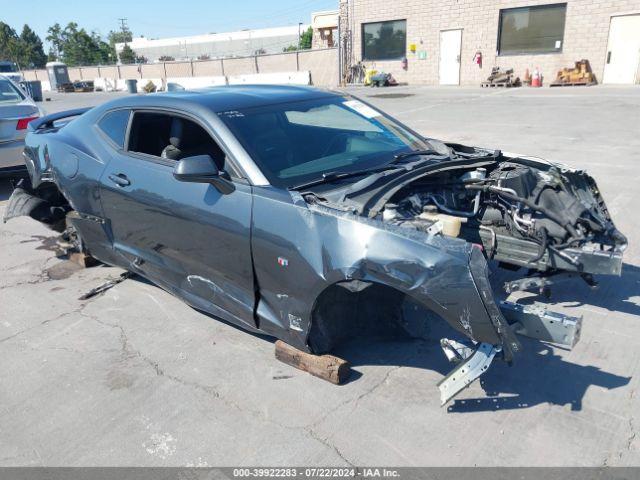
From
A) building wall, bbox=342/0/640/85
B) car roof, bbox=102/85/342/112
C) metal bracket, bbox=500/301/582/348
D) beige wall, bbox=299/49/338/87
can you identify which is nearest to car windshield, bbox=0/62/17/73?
beige wall, bbox=299/49/338/87

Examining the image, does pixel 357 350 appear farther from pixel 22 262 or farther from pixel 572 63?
pixel 572 63

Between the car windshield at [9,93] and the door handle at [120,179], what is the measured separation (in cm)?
592

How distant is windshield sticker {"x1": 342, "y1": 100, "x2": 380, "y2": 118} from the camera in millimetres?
4227

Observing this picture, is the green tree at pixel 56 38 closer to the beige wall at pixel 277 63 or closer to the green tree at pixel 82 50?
the green tree at pixel 82 50

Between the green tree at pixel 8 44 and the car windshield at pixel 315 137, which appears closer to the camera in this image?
the car windshield at pixel 315 137

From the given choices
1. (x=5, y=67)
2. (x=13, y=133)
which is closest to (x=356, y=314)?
(x=13, y=133)

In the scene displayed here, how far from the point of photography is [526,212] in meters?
3.60

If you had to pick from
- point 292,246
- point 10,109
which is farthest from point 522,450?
point 10,109

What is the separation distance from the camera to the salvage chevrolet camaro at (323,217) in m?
2.62

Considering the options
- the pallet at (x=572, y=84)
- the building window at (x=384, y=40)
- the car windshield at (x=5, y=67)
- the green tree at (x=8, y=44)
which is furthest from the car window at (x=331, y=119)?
the green tree at (x=8, y=44)

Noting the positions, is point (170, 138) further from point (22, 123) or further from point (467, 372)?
point (22, 123)

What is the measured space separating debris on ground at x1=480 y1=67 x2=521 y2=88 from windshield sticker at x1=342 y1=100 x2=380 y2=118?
74.0ft

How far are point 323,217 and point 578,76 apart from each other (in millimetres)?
24125

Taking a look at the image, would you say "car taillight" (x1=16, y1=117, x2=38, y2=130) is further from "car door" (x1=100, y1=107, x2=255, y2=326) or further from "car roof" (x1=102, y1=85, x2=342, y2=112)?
"car door" (x1=100, y1=107, x2=255, y2=326)
